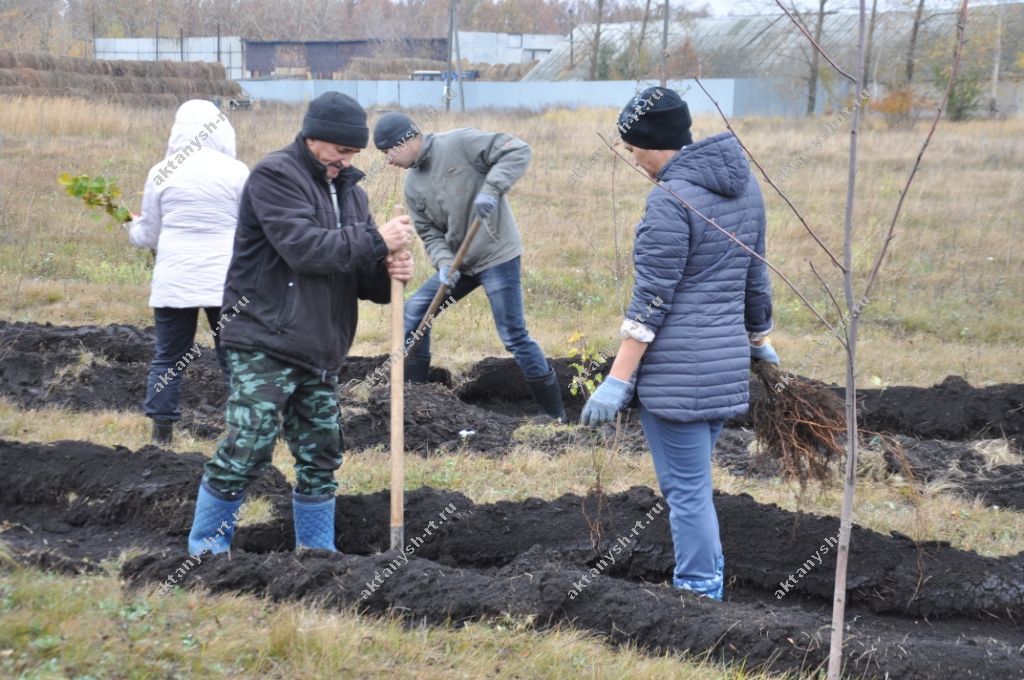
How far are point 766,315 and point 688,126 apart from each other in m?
0.86

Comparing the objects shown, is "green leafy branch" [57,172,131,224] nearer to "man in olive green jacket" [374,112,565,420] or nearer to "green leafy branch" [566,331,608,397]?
"man in olive green jacket" [374,112,565,420]

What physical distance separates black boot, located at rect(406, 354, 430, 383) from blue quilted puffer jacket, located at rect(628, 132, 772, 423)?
12.5 ft

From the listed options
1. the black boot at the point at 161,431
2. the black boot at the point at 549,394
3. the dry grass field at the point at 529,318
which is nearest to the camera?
the dry grass field at the point at 529,318

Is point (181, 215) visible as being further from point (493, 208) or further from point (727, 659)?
point (727, 659)

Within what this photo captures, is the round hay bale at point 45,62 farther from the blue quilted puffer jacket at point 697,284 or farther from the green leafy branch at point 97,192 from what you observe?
the blue quilted puffer jacket at point 697,284

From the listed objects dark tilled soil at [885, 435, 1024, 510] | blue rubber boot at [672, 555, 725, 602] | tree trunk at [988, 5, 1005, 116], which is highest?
tree trunk at [988, 5, 1005, 116]

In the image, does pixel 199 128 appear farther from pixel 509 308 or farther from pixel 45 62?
pixel 45 62

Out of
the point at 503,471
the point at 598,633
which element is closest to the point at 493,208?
the point at 503,471

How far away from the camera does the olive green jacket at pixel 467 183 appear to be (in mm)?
6301

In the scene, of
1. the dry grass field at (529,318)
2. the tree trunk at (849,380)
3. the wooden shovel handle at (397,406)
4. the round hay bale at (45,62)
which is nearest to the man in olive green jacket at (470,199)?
the dry grass field at (529,318)

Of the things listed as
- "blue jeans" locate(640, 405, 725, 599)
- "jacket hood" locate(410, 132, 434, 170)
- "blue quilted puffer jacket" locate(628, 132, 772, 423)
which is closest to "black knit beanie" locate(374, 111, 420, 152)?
"jacket hood" locate(410, 132, 434, 170)

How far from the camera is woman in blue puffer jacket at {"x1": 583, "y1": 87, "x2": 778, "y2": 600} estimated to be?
12.0 feet

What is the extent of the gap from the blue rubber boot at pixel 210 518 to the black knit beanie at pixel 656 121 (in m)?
2.13

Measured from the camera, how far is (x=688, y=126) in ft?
12.4
